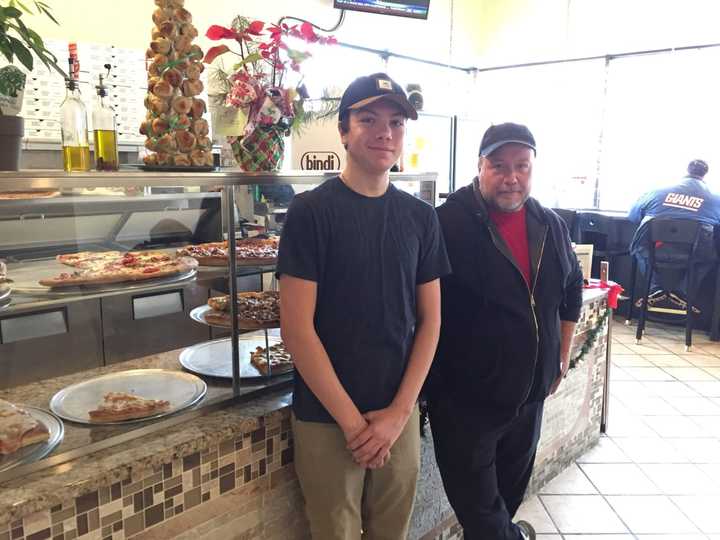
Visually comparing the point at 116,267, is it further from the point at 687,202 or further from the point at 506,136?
the point at 687,202

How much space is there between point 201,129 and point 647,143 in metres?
6.18

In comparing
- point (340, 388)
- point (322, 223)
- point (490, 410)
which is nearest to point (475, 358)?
point (490, 410)

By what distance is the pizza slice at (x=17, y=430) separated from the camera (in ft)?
4.07

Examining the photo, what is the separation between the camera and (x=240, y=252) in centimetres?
165

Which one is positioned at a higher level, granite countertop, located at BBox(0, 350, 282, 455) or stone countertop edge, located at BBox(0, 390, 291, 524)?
granite countertop, located at BBox(0, 350, 282, 455)

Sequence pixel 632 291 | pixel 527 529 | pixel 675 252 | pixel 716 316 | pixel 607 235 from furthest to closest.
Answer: pixel 607 235 → pixel 632 291 → pixel 716 316 → pixel 675 252 → pixel 527 529

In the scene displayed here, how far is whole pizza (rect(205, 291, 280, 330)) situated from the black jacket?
1.82ft

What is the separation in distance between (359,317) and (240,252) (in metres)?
0.45

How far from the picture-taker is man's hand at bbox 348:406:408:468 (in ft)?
4.63

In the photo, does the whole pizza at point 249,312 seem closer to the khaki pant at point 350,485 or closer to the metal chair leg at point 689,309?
the khaki pant at point 350,485

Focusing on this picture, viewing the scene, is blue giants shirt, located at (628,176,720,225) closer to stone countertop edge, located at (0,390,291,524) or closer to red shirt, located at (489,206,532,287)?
red shirt, located at (489,206,532,287)

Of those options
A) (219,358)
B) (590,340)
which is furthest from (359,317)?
(590,340)

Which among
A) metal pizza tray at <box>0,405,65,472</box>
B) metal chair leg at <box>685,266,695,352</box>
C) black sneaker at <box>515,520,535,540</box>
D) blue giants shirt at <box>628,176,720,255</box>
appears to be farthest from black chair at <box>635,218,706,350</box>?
metal pizza tray at <box>0,405,65,472</box>

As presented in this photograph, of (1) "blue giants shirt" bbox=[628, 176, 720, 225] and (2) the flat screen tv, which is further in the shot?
(1) "blue giants shirt" bbox=[628, 176, 720, 225]
